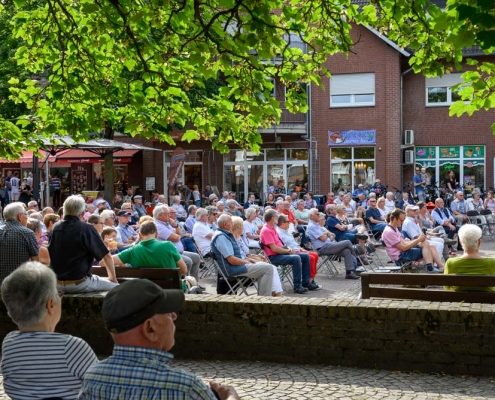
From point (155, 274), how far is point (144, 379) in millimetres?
6187

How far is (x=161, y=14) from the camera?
8.22 m

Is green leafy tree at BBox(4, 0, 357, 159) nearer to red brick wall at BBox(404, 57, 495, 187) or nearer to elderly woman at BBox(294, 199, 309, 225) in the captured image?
elderly woman at BBox(294, 199, 309, 225)

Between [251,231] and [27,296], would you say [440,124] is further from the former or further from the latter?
[27,296]

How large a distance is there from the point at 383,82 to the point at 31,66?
26098mm

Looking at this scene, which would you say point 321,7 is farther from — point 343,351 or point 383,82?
point 383,82

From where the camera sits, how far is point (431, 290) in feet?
25.5

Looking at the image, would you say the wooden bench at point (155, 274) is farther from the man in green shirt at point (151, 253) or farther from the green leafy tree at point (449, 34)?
the green leafy tree at point (449, 34)

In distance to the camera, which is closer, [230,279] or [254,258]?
[230,279]

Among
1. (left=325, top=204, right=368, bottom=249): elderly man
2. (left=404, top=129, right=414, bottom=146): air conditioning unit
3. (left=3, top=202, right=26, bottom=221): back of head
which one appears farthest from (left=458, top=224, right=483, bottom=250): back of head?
(left=404, top=129, right=414, bottom=146): air conditioning unit

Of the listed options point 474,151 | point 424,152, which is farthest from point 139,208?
point 474,151

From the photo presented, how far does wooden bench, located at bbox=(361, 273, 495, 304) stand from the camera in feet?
25.2

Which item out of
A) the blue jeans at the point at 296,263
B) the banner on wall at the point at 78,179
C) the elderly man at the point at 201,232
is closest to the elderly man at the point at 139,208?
the elderly man at the point at 201,232

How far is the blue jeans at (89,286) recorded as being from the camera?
8180mm

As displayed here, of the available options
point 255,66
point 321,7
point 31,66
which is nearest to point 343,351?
point 255,66
